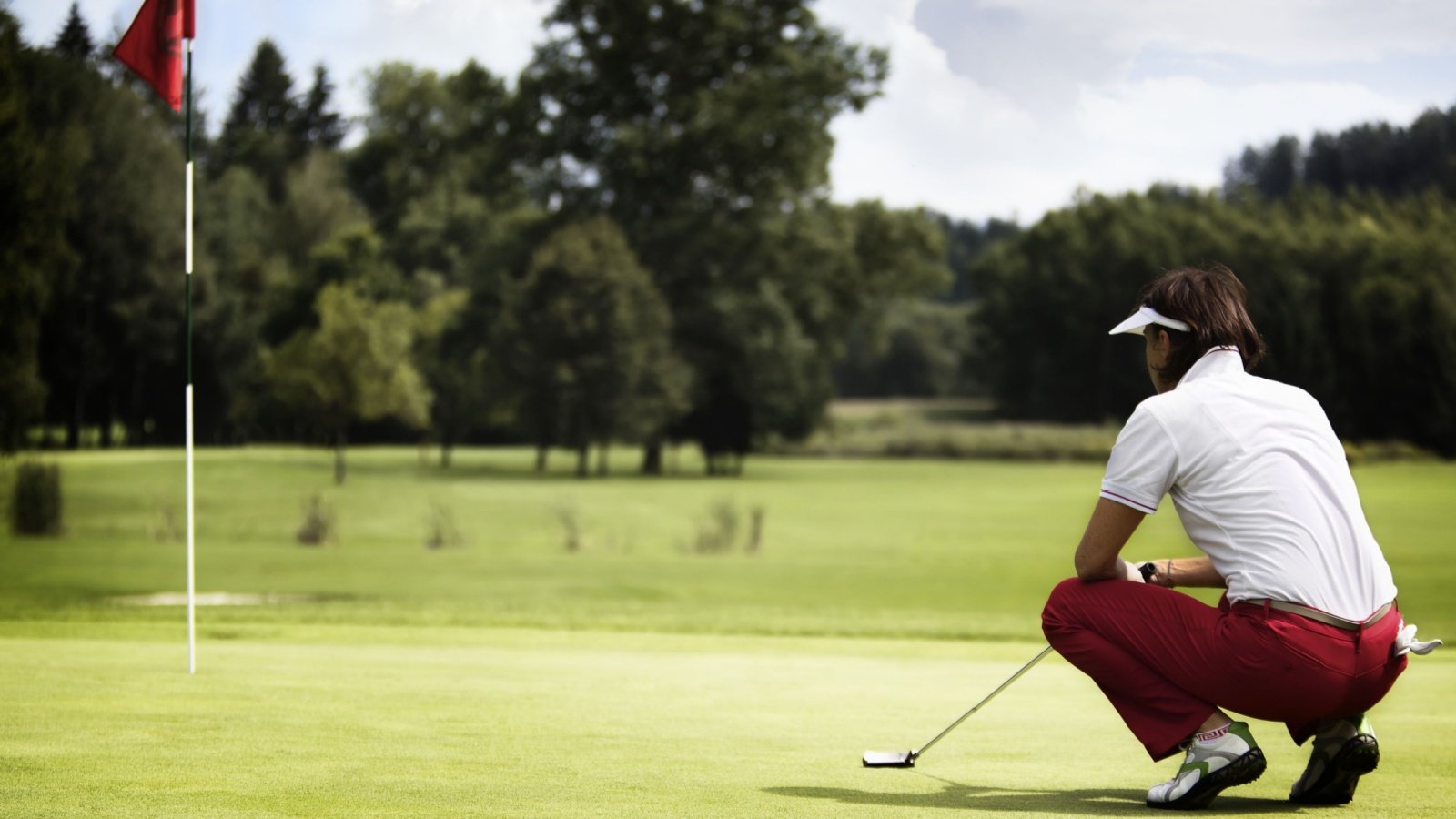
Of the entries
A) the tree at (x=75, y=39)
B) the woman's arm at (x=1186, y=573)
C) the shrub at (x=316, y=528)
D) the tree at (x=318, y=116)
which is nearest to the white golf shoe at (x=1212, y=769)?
the woman's arm at (x=1186, y=573)

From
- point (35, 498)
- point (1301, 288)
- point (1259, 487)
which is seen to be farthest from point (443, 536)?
A: point (1301, 288)

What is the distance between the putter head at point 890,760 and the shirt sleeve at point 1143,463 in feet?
4.00

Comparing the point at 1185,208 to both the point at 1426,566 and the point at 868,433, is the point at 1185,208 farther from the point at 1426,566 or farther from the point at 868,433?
the point at 1426,566

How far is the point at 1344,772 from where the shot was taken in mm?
3801

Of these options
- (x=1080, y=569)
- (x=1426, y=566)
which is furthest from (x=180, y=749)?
(x=1426, y=566)

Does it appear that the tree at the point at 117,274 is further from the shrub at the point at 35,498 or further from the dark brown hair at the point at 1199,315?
the dark brown hair at the point at 1199,315

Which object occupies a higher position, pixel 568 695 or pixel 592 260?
pixel 592 260

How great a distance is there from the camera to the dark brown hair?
394 cm

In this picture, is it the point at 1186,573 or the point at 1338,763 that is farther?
the point at 1186,573

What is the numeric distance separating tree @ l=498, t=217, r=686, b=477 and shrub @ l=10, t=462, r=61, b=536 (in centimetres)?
2243

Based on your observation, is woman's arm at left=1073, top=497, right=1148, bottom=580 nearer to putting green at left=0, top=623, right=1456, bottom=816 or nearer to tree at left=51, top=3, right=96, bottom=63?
putting green at left=0, top=623, right=1456, bottom=816

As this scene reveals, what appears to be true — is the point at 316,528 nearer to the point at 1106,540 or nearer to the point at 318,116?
the point at 1106,540

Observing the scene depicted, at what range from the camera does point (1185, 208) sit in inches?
2596

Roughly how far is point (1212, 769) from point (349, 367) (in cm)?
4254
